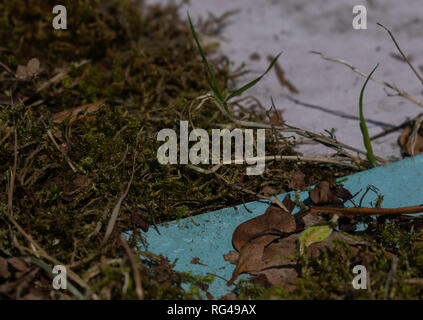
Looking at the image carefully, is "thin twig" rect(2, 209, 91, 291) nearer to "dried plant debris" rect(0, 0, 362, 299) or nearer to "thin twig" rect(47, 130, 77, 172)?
"dried plant debris" rect(0, 0, 362, 299)

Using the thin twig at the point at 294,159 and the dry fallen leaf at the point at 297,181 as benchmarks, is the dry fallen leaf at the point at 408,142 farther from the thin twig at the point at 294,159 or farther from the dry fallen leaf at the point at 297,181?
the dry fallen leaf at the point at 297,181

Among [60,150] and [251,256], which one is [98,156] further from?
[251,256]

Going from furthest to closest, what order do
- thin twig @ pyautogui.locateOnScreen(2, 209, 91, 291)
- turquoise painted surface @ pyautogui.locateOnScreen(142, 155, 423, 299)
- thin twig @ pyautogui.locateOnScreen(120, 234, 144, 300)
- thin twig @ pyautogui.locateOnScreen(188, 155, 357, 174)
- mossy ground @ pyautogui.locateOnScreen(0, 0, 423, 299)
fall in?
thin twig @ pyautogui.locateOnScreen(188, 155, 357, 174) < turquoise painted surface @ pyautogui.locateOnScreen(142, 155, 423, 299) < mossy ground @ pyautogui.locateOnScreen(0, 0, 423, 299) < thin twig @ pyautogui.locateOnScreen(2, 209, 91, 291) < thin twig @ pyautogui.locateOnScreen(120, 234, 144, 300)

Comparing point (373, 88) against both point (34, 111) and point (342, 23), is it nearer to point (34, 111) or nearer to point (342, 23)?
point (342, 23)

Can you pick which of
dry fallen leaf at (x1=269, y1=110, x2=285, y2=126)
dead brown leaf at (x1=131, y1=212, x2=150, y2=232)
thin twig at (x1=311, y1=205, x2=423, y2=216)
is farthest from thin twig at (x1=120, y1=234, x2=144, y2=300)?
dry fallen leaf at (x1=269, y1=110, x2=285, y2=126)

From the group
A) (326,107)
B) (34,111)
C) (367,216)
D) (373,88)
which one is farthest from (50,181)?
(373,88)

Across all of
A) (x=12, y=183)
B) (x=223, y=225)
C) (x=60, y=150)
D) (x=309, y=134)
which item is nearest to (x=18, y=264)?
(x=12, y=183)
